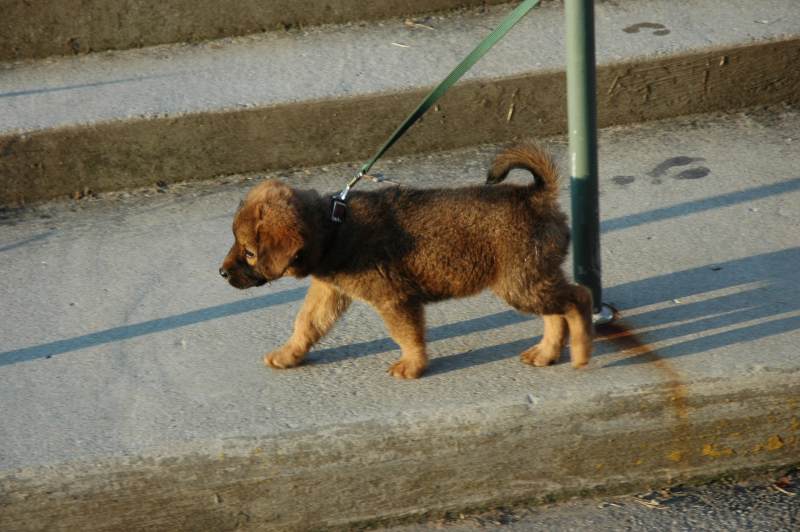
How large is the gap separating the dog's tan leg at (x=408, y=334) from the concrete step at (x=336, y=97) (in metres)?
1.84

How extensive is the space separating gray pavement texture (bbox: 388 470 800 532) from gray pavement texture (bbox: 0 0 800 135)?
249cm

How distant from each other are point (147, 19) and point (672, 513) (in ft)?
13.2

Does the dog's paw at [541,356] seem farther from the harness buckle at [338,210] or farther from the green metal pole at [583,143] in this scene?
the harness buckle at [338,210]

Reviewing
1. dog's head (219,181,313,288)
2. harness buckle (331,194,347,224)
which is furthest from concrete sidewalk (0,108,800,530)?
harness buckle (331,194,347,224)

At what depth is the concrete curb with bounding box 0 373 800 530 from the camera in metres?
3.51

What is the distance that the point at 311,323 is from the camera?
3988 mm

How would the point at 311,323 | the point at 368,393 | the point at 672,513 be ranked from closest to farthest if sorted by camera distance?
the point at 672,513 < the point at 368,393 < the point at 311,323

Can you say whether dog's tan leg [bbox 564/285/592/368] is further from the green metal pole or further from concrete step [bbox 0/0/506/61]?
concrete step [bbox 0/0/506/61]

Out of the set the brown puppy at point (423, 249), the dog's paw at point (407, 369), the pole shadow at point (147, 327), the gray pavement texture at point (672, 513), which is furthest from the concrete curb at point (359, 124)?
the gray pavement texture at point (672, 513)

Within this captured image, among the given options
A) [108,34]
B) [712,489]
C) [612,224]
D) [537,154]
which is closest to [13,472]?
[537,154]

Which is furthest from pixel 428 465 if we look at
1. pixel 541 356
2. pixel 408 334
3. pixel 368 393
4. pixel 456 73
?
pixel 456 73

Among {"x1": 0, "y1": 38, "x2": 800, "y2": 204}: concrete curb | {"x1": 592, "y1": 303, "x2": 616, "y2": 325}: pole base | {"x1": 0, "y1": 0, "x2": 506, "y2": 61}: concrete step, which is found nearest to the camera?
{"x1": 592, "y1": 303, "x2": 616, "y2": 325}: pole base

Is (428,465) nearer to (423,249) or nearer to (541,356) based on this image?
(541,356)

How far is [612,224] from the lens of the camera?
4.82 metres
